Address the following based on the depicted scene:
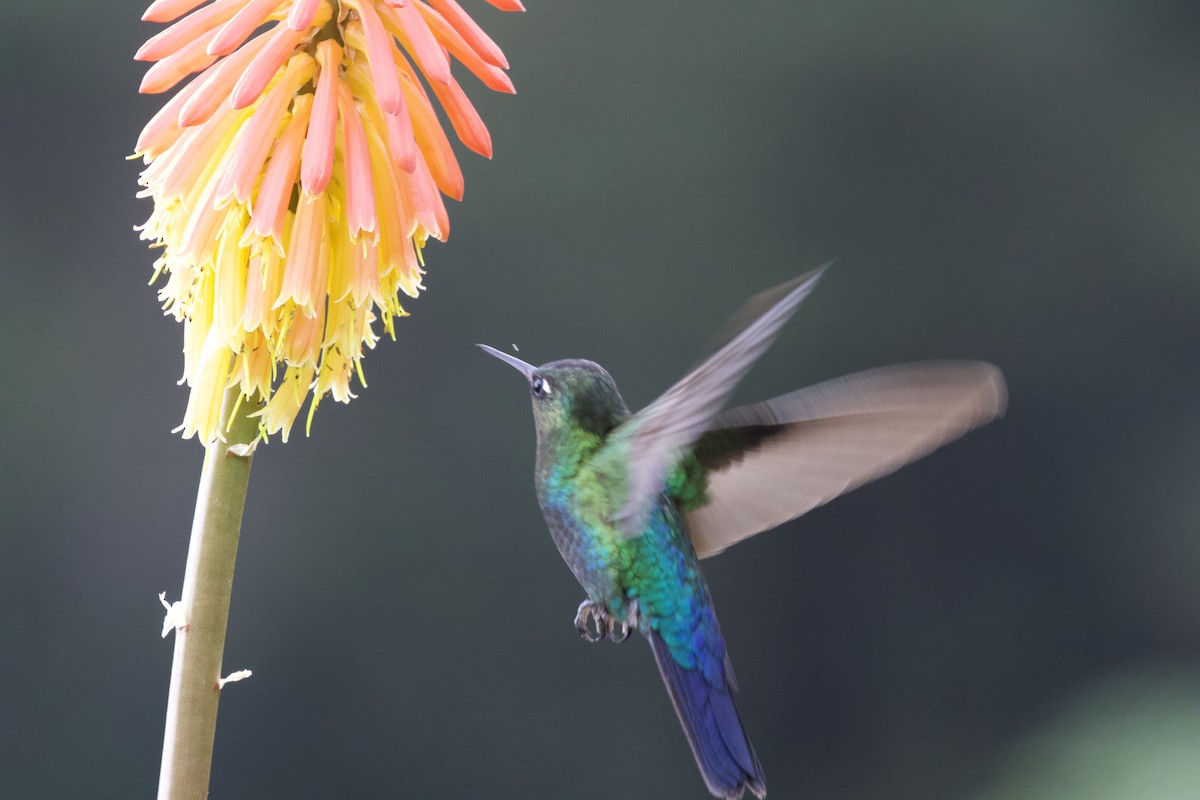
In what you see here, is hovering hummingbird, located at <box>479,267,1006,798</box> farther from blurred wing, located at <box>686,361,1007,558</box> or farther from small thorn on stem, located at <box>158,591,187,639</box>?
small thorn on stem, located at <box>158,591,187,639</box>

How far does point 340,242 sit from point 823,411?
1.04 m

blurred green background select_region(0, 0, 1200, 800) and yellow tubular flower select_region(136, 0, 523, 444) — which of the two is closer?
yellow tubular flower select_region(136, 0, 523, 444)

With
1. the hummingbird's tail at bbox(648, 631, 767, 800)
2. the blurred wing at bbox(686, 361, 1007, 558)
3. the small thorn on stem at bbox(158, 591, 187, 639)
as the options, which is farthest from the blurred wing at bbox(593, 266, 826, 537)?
the small thorn on stem at bbox(158, 591, 187, 639)

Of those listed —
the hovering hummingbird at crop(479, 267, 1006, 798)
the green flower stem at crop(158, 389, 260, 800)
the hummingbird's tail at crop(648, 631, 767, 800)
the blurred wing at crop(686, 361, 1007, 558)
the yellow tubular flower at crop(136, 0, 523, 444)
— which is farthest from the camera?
the hummingbird's tail at crop(648, 631, 767, 800)

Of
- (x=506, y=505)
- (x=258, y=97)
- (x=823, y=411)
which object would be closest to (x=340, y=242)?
(x=258, y=97)

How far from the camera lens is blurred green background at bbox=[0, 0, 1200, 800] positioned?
9492mm

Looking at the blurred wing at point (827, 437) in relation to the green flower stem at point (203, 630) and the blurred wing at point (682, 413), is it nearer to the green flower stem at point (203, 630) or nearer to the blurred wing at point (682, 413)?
the blurred wing at point (682, 413)

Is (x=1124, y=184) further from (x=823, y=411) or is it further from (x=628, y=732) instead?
(x=823, y=411)

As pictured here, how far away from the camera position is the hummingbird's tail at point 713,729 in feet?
9.20

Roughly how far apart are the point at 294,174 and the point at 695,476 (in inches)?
51.8

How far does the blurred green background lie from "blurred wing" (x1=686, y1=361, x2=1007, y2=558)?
617 centimetres

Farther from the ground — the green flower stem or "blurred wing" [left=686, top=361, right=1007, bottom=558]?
"blurred wing" [left=686, top=361, right=1007, bottom=558]

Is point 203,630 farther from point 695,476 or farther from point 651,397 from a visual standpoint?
point 651,397

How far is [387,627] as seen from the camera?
32.2ft
